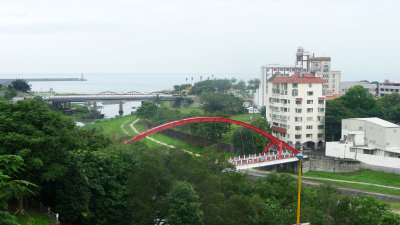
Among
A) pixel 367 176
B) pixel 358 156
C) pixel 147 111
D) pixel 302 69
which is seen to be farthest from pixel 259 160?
pixel 302 69

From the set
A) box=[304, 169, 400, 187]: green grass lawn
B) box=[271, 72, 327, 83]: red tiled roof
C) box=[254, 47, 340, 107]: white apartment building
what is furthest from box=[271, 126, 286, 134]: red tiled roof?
box=[254, 47, 340, 107]: white apartment building

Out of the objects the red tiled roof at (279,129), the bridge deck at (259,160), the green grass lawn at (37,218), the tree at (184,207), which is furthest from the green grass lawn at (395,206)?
the green grass lawn at (37,218)

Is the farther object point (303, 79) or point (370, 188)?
point (303, 79)

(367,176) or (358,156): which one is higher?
(358,156)

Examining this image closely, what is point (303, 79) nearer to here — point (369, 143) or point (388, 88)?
point (369, 143)

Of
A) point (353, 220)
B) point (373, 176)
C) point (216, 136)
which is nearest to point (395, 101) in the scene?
point (373, 176)

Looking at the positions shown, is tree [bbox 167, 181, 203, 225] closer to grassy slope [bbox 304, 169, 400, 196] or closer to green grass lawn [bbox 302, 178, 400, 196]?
green grass lawn [bbox 302, 178, 400, 196]

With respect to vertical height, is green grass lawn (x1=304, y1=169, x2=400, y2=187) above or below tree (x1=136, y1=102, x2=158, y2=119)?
below
